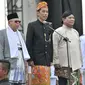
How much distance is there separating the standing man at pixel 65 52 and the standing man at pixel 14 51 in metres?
0.76

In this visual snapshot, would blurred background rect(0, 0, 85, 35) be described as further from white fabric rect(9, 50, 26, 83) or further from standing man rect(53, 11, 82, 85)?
white fabric rect(9, 50, 26, 83)

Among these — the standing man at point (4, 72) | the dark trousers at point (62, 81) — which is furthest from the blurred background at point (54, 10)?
the standing man at point (4, 72)

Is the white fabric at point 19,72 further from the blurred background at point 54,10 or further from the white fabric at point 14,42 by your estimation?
the blurred background at point 54,10

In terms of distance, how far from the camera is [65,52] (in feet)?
22.8

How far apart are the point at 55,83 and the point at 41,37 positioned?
83 centimetres

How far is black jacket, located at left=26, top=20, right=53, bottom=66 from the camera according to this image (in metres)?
6.47

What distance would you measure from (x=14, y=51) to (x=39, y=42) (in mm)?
497

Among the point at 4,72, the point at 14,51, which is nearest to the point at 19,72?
the point at 14,51

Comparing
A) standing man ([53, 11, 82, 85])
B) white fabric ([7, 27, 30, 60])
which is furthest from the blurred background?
white fabric ([7, 27, 30, 60])

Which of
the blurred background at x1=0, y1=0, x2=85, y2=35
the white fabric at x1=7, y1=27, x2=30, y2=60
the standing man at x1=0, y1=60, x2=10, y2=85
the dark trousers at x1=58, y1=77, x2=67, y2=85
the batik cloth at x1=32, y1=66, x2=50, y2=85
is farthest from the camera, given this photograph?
the blurred background at x1=0, y1=0, x2=85, y2=35

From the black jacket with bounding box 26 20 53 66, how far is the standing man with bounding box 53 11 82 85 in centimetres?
35

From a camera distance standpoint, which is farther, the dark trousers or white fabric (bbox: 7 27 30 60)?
the dark trousers

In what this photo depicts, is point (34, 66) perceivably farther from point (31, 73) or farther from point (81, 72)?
point (81, 72)

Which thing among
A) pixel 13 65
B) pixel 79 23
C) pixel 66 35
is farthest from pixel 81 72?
pixel 79 23
